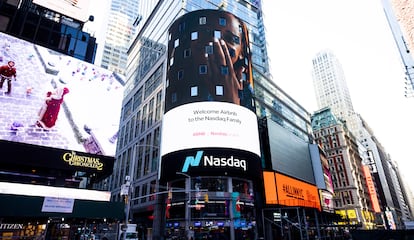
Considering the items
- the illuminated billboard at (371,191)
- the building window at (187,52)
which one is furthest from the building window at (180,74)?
the illuminated billboard at (371,191)

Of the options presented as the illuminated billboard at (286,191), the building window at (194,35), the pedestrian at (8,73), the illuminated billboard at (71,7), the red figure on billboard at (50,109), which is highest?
the illuminated billboard at (71,7)

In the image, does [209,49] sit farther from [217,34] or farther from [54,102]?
[54,102]

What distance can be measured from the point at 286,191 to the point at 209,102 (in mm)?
26031

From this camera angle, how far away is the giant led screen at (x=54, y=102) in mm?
32469

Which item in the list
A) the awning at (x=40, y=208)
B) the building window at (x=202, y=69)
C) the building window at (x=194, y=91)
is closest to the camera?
the awning at (x=40, y=208)

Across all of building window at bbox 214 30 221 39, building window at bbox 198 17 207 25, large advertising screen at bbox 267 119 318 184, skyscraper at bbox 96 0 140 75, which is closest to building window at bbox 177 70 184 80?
building window at bbox 214 30 221 39

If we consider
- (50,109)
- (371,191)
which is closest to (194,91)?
→ (50,109)

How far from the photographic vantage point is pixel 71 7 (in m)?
49.8

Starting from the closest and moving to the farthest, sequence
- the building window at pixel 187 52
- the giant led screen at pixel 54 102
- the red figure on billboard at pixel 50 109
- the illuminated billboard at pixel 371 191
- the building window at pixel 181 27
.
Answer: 1. the giant led screen at pixel 54 102
2. the red figure on billboard at pixel 50 109
3. the building window at pixel 187 52
4. the building window at pixel 181 27
5. the illuminated billboard at pixel 371 191

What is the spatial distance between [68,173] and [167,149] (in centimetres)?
1422

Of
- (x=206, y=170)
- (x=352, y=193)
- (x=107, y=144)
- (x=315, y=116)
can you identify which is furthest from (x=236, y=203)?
(x=315, y=116)

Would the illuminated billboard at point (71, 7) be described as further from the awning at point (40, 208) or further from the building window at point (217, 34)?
the awning at point (40, 208)

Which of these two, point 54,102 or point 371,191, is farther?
point 371,191

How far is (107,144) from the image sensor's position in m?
38.2
